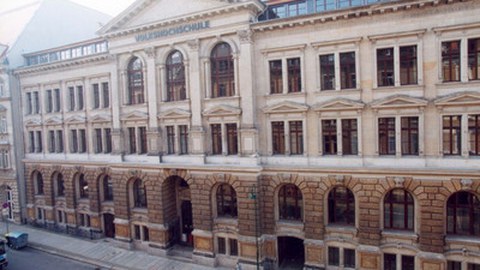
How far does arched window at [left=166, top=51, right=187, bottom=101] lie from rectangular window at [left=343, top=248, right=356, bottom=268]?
17737 mm

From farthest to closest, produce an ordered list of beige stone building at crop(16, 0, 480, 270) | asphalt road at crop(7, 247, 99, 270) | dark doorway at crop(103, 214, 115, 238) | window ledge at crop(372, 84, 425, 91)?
dark doorway at crop(103, 214, 115, 238) < asphalt road at crop(7, 247, 99, 270) < window ledge at crop(372, 84, 425, 91) < beige stone building at crop(16, 0, 480, 270)

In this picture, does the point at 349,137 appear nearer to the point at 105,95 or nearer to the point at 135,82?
the point at 135,82

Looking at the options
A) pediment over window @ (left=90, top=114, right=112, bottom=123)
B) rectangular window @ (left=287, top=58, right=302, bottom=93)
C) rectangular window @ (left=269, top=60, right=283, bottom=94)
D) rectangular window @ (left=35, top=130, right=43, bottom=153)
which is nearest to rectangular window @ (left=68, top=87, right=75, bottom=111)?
pediment over window @ (left=90, top=114, right=112, bottom=123)

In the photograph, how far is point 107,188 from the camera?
1423 inches

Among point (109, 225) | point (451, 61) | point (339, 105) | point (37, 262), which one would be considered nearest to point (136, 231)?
point (109, 225)

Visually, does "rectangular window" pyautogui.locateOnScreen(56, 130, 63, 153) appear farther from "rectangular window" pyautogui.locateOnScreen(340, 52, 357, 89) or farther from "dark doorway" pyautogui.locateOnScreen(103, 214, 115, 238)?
"rectangular window" pyautogui.locateOnScreen(340, 52, 357, 89)

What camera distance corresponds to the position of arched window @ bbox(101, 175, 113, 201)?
118ft

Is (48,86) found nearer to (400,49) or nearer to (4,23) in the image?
(4,23)

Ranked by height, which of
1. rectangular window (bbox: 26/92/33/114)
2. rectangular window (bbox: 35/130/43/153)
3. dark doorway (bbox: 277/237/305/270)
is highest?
rectangular window (bbox: 26/92/33/114)

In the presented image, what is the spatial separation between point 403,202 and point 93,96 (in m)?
30.0

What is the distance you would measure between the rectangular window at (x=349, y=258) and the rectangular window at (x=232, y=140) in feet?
36.4

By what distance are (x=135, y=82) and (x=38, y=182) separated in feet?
65.7

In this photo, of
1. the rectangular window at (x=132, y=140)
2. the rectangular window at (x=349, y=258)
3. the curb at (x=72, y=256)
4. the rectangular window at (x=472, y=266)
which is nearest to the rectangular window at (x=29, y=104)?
the curb at (x=72, y=256)

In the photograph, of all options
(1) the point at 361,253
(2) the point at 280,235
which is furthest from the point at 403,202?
(2) the point at 280,235
